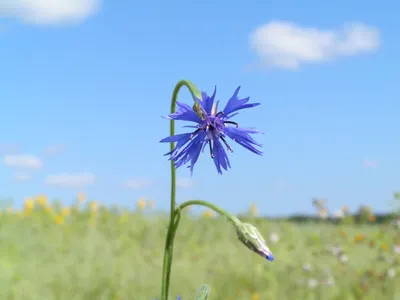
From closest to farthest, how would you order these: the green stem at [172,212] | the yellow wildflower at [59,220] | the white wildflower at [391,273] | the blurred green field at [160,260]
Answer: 1. the green stem at [172,212]
2. the blurred green field at [160,260]
3. the white wildflower at [391,273]
4. the yellow wildflower at [59,220]

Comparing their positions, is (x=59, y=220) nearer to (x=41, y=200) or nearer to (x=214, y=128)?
(x=41, y=200)

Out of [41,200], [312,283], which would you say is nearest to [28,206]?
[41,200]

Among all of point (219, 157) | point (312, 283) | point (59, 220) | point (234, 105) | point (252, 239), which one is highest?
point (234, 105)

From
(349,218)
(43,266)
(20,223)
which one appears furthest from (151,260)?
(349,218)

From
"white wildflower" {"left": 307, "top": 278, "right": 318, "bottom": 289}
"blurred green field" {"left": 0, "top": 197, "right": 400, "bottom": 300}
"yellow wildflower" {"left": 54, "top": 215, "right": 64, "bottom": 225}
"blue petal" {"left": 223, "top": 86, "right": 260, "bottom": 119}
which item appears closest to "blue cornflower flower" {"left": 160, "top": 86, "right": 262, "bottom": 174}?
"blue petal" {"left": 223, "top": 86, "right": 260, "bottom": 119}

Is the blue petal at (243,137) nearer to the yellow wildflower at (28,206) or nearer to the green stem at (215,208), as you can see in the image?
the green stem at (215,208)

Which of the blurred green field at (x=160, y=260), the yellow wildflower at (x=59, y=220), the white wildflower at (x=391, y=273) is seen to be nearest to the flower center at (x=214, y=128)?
the blurred green field at (x=160, y=260)
